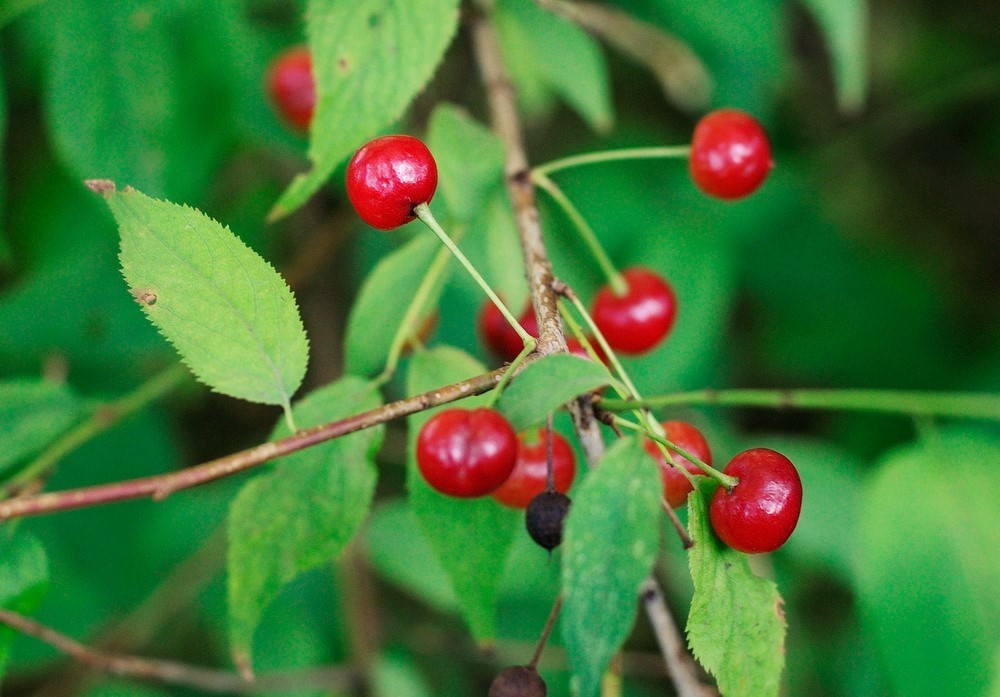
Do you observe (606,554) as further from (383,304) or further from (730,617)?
(383,304)

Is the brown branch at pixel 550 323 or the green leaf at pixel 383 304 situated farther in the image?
the green leaf at pixel 383 304

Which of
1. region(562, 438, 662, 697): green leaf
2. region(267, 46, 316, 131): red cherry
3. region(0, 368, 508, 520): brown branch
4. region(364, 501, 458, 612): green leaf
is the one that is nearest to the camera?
region(562, 438, 662, 697): green leaf

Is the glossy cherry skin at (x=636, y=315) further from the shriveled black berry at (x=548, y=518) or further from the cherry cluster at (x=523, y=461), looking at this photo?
the shriveled black berry at (x=548, y=518)

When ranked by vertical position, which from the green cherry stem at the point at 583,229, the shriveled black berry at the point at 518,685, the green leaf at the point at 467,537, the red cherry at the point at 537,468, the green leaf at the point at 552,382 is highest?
the green cherry stem at the point at 583,229

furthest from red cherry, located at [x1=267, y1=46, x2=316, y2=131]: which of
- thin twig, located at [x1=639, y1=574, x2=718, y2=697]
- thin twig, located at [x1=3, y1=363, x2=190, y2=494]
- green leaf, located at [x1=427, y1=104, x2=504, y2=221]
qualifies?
thin twig, located at [x1=639, y1=574, x2=718, y2=697]

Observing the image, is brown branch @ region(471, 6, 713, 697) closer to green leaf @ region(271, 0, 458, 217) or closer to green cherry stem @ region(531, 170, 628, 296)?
green cherry stem @ region(531, 170, 628, 296)

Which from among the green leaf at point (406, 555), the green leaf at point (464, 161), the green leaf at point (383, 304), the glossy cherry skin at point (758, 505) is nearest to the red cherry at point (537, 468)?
the glossy cherry skin at point (758, 505)

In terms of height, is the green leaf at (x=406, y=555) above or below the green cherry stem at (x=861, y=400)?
below
